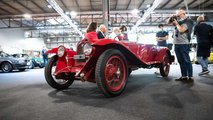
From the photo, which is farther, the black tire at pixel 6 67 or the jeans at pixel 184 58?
the black tire at pixel 6 67

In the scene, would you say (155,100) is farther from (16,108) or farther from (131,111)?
(16,108)

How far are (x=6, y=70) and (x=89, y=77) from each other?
8.51 meters

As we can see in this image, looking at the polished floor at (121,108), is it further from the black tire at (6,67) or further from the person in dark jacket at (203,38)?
the black tire at (6,67)

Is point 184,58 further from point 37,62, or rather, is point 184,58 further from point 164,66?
point 37,62

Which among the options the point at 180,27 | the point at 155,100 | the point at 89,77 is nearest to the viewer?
the point at 155,100

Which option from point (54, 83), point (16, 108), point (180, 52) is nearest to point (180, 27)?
point (180, 52)

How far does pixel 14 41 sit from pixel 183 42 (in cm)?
1963

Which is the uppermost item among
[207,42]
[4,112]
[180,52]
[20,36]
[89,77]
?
[20,36]

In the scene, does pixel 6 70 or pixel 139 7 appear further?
pixel 139 7

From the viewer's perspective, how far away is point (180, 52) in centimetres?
380

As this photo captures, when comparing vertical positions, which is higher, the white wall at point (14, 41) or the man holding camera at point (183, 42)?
the white wall at point (14, 41)

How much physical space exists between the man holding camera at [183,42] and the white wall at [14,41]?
55.5ft

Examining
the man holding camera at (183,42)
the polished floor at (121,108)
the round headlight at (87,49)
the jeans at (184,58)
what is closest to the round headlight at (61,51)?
the round headlight at (87,49)

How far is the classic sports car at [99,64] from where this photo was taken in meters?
2.45
